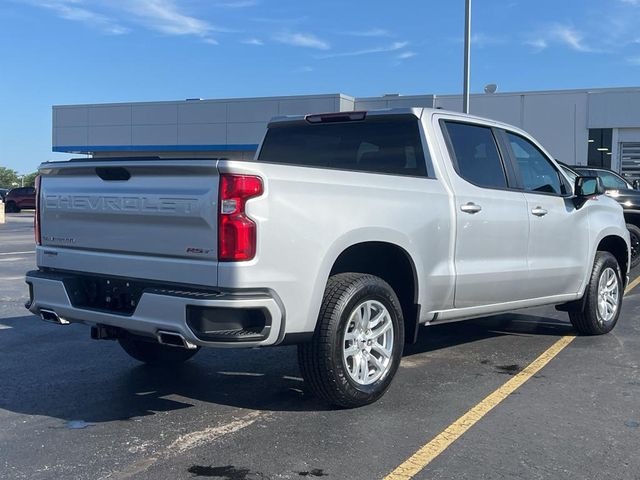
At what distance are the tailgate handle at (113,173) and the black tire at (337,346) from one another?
143cm

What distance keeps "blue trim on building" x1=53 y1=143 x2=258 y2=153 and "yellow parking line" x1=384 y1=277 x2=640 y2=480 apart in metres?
33.8

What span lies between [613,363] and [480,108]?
96.3 feet

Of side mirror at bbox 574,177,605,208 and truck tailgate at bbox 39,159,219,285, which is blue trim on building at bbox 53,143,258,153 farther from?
truck tailgate at bbox 39,159,219,285

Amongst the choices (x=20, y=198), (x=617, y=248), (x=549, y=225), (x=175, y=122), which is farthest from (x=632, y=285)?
(x=20, y=198)

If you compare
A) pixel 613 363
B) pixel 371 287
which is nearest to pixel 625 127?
pixel 613 363

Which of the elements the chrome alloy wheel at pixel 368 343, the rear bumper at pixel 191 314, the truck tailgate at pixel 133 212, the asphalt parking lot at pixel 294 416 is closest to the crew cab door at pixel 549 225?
the asphalt parking lot at pixel 294 416

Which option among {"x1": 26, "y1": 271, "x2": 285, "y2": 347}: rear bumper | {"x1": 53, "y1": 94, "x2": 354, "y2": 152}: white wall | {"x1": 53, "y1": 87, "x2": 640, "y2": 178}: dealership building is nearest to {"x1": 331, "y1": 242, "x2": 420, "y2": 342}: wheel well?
{"x1": 26, "y1": 271, "x2": 285, "y2": 347}: rear bumper

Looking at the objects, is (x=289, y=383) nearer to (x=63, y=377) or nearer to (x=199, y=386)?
(x=199, y=386)

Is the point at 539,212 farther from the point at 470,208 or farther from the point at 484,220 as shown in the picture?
the point at 470,208

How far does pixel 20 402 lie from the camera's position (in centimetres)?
494

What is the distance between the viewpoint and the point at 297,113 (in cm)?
3906

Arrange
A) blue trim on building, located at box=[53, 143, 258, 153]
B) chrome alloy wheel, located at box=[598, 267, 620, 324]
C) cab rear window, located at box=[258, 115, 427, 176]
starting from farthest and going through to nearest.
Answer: blue trim on building, located at box=[53, 143, 258, 153] → chrome alloy wheel, located at box=[598, 267, 620, 324] → cab rear window, located at box=[258, 115, 427, 176]

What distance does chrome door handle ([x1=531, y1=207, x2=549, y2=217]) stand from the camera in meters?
6.12

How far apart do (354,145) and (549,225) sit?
1919 millimetres
